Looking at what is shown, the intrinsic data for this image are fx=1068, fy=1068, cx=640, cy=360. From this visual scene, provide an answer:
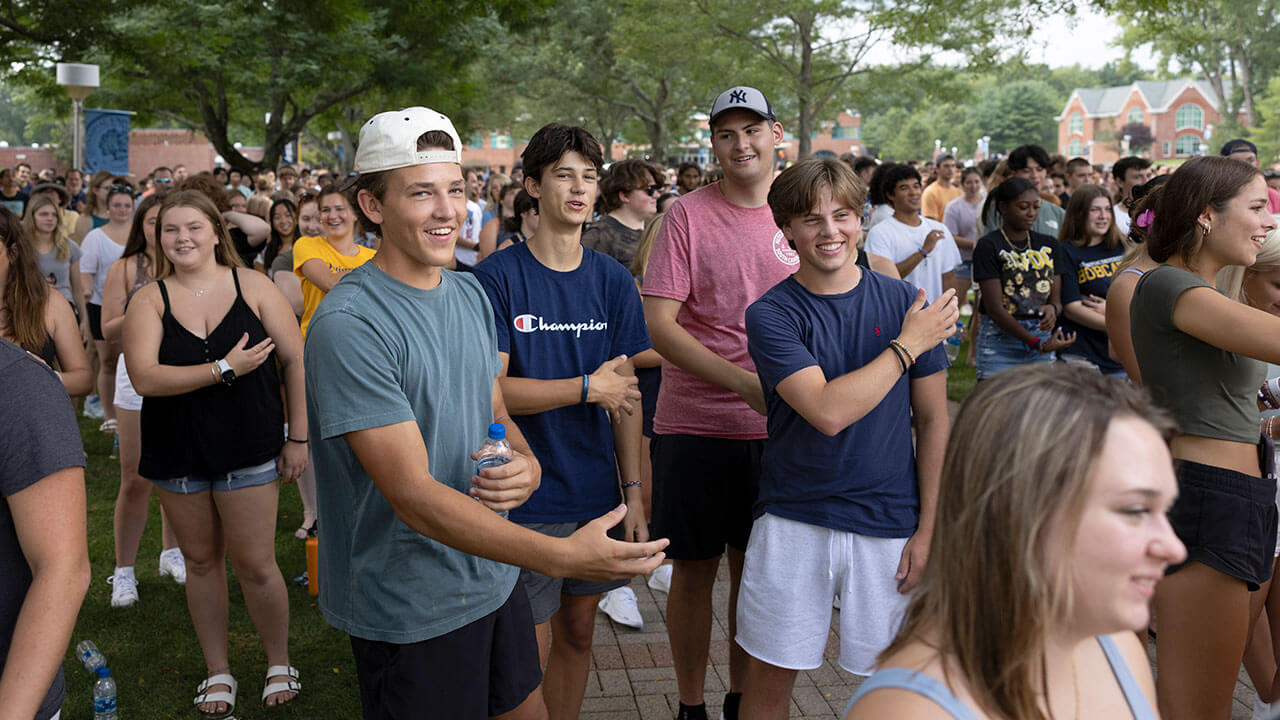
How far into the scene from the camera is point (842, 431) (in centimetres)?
319

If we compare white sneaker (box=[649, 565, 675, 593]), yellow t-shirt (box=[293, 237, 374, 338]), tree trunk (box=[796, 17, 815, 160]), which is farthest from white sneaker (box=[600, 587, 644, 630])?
tree trunk (box=[796, 17, 815, 160])

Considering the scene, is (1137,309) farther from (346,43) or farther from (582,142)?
(346,43)

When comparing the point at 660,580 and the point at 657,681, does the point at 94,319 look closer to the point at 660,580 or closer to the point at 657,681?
the point at 660,580

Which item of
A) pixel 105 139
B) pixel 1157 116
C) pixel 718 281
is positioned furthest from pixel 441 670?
pixel 1157 116

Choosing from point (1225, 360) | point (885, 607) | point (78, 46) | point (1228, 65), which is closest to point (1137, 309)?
point (1225, 360)

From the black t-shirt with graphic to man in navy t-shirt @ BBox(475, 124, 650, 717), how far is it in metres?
3.89

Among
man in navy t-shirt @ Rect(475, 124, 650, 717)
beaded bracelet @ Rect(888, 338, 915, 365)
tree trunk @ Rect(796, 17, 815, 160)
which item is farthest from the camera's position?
tree trunk @ Rect(796, 17, 815, 160)

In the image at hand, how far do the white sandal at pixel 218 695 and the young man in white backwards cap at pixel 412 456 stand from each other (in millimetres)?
2121

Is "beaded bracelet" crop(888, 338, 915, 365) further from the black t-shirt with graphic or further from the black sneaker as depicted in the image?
the black t-shirt with graphic

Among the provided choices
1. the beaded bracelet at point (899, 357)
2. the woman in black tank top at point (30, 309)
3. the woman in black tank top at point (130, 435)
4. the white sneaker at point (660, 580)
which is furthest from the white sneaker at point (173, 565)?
the beaded bracelet at point (899, 357)

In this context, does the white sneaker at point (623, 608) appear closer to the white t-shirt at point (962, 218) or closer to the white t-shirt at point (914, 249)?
the white t-shirt at point (914, 249)

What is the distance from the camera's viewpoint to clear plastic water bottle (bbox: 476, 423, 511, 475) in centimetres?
264

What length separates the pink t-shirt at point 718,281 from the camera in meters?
3.98

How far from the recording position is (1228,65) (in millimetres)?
59844
